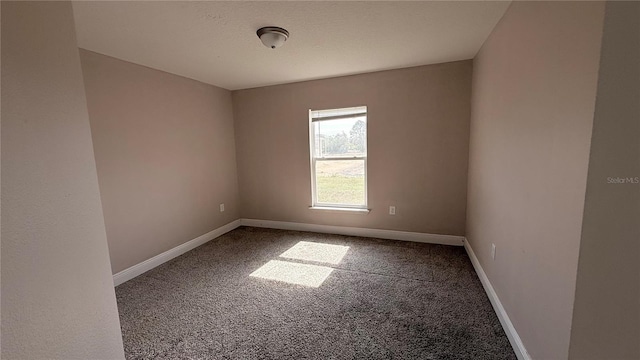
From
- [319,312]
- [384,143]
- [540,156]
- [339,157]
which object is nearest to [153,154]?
[339,157]

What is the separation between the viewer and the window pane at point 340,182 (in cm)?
367

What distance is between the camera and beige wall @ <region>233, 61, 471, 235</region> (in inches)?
122

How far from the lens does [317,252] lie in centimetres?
320

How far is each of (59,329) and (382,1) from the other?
2431mm

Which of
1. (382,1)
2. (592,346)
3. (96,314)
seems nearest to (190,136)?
(96,314)

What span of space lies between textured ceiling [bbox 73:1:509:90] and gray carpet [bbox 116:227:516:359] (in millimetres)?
2258

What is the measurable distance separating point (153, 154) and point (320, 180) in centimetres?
219

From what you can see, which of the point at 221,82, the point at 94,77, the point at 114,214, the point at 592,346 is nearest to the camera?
the point at 592,346

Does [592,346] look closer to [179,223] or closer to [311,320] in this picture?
[311,320]

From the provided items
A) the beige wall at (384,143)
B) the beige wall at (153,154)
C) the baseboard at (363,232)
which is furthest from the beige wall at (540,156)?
the beige wall at (153,154)

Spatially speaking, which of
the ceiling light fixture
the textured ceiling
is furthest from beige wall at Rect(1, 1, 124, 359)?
the ceiling light fixture

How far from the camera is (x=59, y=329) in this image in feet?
3.50

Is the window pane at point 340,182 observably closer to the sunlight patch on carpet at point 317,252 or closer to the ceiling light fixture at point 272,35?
the sunlight patch on carpet at point 317,252

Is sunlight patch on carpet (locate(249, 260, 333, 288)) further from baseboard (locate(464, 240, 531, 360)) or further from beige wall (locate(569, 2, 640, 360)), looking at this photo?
beige wall (locate(569, 2, 640, 360))
